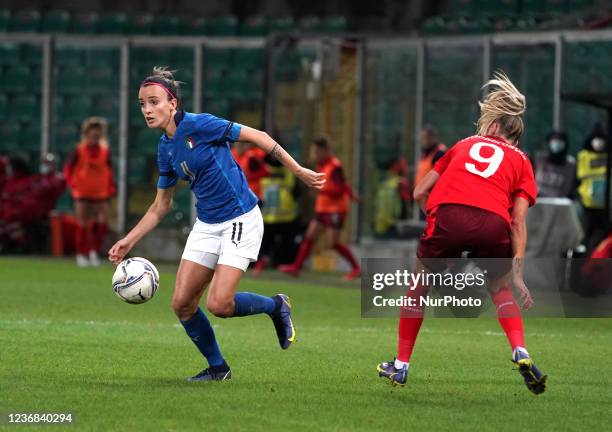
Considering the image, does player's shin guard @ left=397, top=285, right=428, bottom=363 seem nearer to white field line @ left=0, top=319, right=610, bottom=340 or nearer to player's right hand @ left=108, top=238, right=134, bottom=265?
player's right hand @ left=108, top=238, right=134, bottom=265

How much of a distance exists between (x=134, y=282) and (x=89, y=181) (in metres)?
12.1

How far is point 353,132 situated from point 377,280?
1304 cm

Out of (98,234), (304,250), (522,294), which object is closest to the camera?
(522,294)

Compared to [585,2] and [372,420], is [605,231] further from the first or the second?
[372,420]

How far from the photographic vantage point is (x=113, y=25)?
94.7 feet

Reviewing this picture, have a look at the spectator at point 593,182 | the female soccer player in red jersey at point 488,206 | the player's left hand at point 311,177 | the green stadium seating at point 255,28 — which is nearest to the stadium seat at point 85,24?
the green stadium seating at point 255,28

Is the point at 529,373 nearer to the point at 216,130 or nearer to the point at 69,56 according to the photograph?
the point at 216,130

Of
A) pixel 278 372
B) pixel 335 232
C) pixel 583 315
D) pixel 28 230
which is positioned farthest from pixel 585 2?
pixel 278 372

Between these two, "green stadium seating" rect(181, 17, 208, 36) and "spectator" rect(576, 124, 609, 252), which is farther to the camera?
"green stadium seating" rect(181, 17, 208, 36)

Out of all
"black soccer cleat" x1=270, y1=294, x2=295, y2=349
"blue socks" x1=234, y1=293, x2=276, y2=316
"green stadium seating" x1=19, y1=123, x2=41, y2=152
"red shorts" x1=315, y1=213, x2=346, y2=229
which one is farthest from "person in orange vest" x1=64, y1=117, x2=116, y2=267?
"blue socks" x1=234, y1=293, x2=276, y2=316

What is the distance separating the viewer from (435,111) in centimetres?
2119

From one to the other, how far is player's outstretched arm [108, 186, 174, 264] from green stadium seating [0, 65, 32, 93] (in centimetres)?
1636

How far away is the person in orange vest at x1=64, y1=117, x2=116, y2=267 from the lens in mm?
20641

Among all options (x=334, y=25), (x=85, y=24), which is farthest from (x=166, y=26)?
(x=334, y=25)
